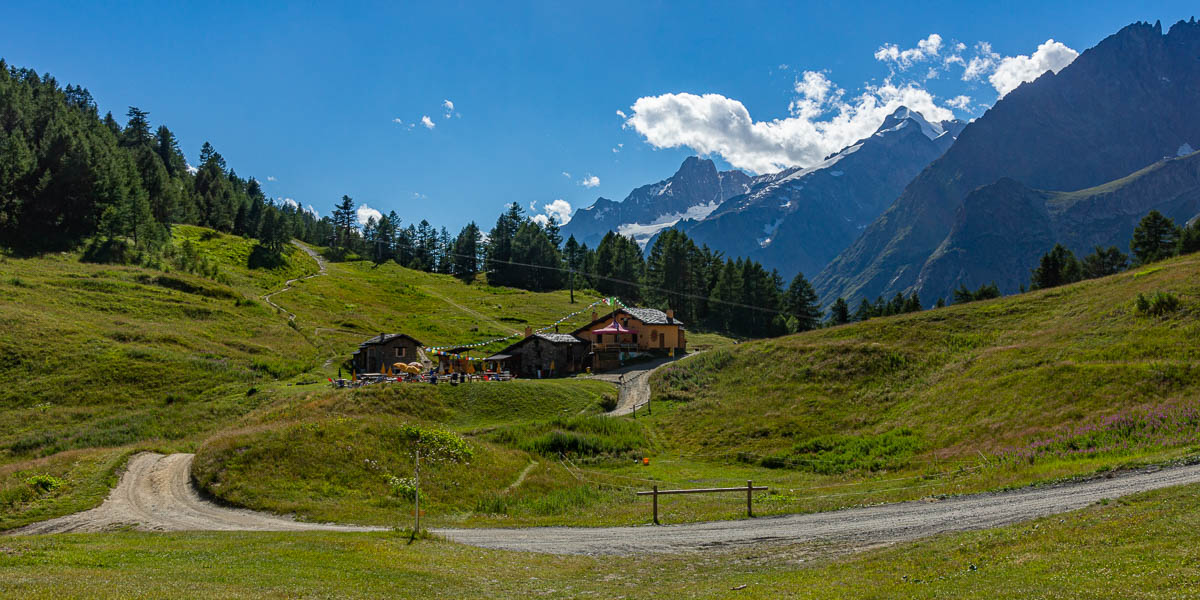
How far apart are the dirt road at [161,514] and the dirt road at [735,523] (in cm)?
4

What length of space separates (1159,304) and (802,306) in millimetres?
80724

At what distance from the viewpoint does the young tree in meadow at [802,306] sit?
12044cm

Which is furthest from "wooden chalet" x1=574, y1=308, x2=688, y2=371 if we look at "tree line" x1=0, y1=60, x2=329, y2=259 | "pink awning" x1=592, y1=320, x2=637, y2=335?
"tree line" x1=0, y1=60, x2=329, y2=259

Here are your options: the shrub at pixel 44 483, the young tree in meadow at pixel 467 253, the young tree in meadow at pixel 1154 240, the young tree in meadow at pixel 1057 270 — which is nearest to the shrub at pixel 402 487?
the shrub at pixel 44 483

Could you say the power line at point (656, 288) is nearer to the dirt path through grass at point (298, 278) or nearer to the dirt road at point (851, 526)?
the dirt path through grass at point (298, 278)

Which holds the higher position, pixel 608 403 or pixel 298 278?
pixel 298 278

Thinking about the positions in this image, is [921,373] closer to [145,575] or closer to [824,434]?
[824,434]

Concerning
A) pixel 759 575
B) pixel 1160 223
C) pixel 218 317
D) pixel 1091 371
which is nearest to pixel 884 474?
pixel 1091 371

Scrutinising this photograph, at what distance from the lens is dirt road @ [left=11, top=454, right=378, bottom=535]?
23.2 metres

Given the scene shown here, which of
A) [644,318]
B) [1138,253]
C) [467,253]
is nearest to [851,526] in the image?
[644,318]

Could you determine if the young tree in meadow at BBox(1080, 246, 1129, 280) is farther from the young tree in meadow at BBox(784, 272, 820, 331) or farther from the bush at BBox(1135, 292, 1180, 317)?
the bush at BBox(1135, 292, 1180, 317)

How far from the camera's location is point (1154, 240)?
9450cm

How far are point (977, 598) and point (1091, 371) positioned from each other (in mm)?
31876

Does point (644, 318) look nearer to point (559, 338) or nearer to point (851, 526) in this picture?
point (559, 338)
